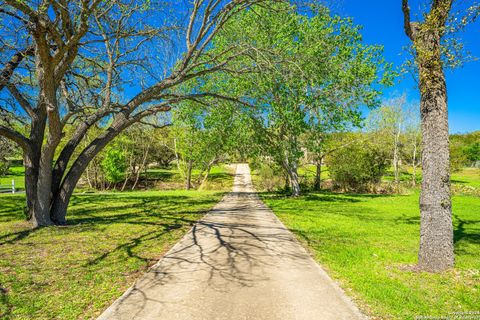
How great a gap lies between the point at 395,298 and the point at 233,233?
519cm

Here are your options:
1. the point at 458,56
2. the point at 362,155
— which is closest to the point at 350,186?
the point at 362,155

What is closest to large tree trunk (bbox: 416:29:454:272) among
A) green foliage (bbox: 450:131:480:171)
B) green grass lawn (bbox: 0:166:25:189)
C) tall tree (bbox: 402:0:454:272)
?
tall tree (bbox: 402:0:454:272)

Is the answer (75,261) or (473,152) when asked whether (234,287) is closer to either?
(75,261)

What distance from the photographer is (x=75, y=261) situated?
6348 mm

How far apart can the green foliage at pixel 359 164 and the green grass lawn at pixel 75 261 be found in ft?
59.6

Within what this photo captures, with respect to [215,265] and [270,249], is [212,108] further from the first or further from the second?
[215,265]

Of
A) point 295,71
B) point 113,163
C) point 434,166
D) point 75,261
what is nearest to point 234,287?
point 75,261

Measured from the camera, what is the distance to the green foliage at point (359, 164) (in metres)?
25.1

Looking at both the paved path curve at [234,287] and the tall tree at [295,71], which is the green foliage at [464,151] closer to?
the tall tree at [295,71]

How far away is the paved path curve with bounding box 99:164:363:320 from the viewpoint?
406 centimetres

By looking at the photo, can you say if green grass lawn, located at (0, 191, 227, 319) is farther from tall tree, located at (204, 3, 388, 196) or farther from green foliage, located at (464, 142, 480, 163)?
green foliage, located at (464, 142, 480, 163)

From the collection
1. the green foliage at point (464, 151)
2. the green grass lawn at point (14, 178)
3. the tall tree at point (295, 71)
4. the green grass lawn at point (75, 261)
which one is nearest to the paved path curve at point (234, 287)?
the green grass lawn at point (75, 261)

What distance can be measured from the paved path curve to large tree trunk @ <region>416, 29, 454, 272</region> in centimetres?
224

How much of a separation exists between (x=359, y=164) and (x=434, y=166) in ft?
65.9
